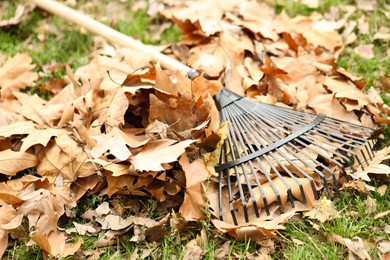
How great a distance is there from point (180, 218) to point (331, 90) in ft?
3.88

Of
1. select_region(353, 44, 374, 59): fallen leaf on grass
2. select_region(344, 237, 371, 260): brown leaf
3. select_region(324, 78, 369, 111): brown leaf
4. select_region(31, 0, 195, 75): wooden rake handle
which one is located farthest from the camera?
select_region(353, 44, 374, 59): fallen leaf on grass

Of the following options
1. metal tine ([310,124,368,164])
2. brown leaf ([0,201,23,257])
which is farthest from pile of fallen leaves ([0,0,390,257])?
metal tine ([310,124,368,164])

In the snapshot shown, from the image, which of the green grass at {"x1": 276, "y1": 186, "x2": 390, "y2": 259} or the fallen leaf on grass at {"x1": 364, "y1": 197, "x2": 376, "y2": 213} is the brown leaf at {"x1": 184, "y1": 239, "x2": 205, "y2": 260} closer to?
the green grass at {"x1": 276, "y1": 186, "x2": 390, "y2": 259}

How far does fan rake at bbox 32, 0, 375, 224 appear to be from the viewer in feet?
6.66

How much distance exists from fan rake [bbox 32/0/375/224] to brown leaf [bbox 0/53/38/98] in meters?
1.05

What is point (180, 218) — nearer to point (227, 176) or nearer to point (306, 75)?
point (227, 176)

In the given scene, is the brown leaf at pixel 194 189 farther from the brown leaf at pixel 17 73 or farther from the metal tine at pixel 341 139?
the brown leaf at pixel 17 73

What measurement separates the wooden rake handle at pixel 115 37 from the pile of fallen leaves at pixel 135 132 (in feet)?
0.21

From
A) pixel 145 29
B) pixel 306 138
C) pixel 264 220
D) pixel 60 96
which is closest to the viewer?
pixel 264 220

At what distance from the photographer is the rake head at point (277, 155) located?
6.65 feet

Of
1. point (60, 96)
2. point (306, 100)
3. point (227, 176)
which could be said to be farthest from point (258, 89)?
point (60, 96)

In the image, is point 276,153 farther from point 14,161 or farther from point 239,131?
point 14,161

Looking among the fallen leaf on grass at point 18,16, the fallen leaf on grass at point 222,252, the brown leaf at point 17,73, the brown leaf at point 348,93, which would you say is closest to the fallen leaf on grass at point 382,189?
the brown leaf at point 348,93

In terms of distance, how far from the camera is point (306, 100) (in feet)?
8.45
